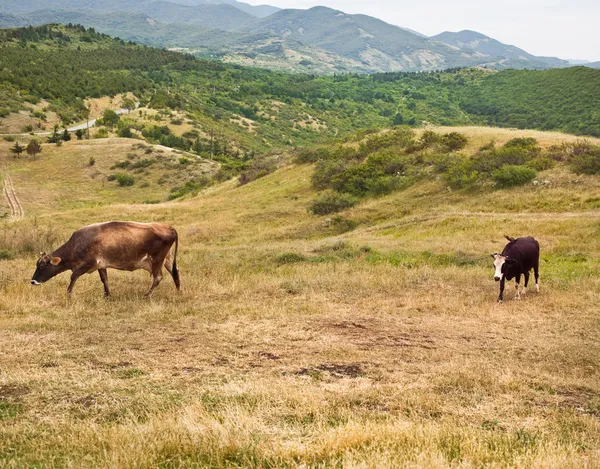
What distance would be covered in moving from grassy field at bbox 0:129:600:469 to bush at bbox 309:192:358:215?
12.5 m

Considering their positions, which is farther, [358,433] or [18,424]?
[18,424]

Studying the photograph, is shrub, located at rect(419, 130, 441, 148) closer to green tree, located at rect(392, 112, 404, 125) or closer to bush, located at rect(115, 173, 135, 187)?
bush, located at rect(115, 173, 135, 187)

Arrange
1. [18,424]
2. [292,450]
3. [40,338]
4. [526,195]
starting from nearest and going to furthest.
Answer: [292,450] < [18,424] < [40,338] < [526,195]

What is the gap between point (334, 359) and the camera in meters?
9.30

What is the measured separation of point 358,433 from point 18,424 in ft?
14.1

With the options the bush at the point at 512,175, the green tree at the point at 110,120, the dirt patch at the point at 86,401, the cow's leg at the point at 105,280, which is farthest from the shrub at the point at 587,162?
the green tree at the point at 110,120

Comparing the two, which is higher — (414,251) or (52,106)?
(52,106)

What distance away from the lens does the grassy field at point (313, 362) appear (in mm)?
5301

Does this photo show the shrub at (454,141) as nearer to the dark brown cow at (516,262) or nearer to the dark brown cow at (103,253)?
the dark brown cow at (516,262)

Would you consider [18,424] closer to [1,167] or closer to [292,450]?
[292,450]

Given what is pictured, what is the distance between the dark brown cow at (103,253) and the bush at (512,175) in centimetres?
2589

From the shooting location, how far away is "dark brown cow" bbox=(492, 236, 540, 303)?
48.8 ft

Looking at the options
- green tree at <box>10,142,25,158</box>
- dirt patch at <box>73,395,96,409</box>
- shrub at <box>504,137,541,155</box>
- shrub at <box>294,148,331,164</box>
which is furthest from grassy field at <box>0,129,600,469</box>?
green tree at <box>10,142,25,158</box>

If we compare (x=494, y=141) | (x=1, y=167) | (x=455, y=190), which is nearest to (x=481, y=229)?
(x=455, y=190)
